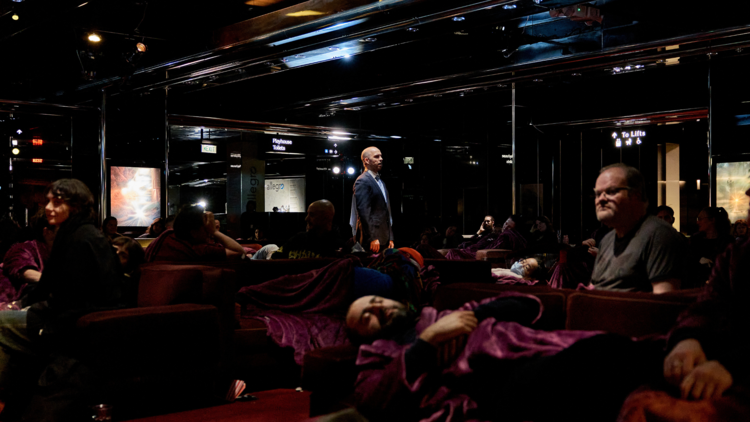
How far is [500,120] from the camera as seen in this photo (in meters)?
14.3

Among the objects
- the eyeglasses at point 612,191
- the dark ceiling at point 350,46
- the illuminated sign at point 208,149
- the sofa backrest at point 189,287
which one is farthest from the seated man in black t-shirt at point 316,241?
the illuminated sign at point 208,149

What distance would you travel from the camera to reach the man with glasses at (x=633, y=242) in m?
2.76

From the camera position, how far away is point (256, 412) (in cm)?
397

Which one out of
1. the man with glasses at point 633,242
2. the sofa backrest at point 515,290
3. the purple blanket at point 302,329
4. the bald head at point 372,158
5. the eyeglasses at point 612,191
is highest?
the bald head at point 372,158

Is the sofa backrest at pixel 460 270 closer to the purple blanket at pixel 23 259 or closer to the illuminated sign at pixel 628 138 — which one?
the purple blanket at pixel 23 259

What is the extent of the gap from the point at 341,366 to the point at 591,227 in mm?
11591

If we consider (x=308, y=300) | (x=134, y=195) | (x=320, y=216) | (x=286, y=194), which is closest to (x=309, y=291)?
(x=308, y=300)

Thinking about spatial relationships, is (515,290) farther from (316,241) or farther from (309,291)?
(316,241)

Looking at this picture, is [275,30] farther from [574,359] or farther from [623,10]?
[574,359]

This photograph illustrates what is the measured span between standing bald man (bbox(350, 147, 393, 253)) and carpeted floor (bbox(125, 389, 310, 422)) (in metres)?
2.23

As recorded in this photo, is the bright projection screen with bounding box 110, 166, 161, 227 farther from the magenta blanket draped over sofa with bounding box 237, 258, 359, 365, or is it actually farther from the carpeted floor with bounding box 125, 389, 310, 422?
the carpeted floor with bounding box 125, 389, 310, 422

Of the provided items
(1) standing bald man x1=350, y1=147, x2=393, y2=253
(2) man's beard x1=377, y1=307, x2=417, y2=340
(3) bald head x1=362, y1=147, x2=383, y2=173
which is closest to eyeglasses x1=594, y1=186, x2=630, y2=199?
(2) man's beard x1=377, y1=307, x2=417, y2=340

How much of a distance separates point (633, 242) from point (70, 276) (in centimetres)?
285

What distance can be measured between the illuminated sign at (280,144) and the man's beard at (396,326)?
11836mm
